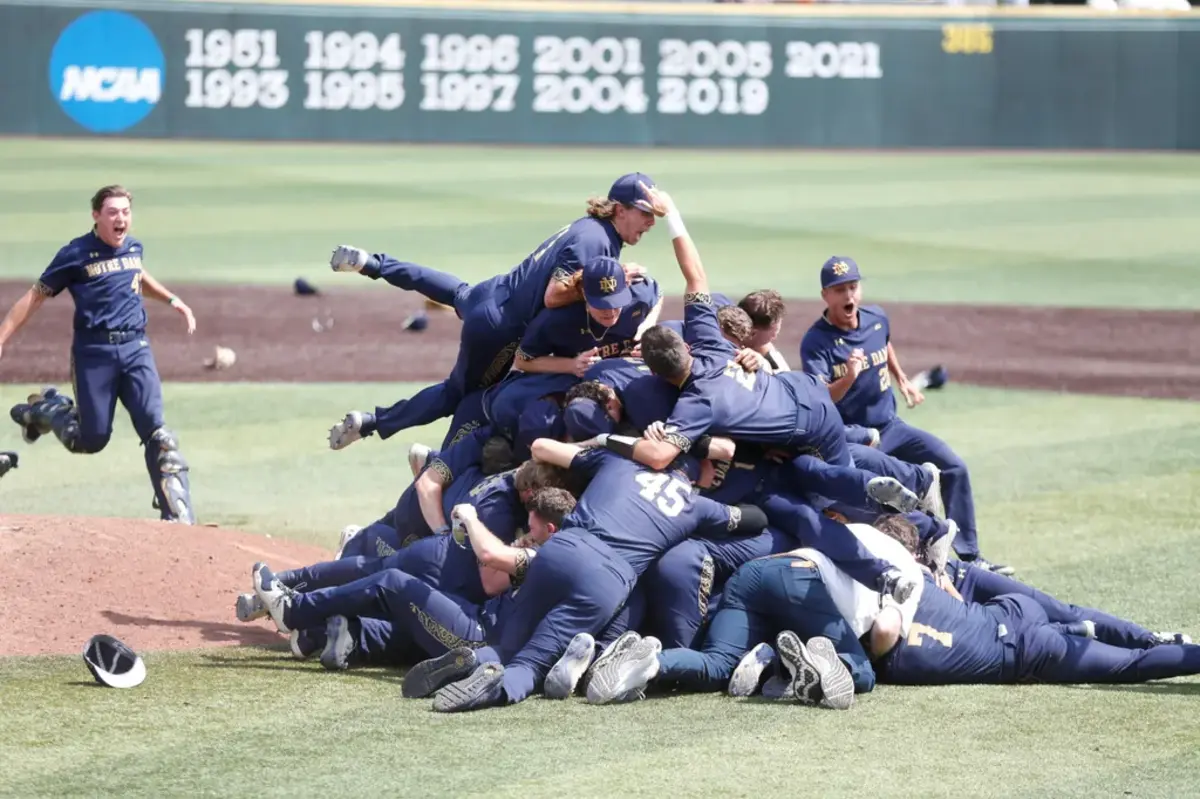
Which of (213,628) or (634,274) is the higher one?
(634,274)

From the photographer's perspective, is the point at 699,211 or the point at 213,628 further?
the point at 699,211

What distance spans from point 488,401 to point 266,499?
3850 millimetres

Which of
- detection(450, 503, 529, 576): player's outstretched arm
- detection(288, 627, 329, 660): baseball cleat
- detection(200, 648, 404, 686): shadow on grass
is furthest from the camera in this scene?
detection(288, 627, 329, 660): baseball cleat

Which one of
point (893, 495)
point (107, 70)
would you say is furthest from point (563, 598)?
point (107, 70)

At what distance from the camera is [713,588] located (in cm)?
842

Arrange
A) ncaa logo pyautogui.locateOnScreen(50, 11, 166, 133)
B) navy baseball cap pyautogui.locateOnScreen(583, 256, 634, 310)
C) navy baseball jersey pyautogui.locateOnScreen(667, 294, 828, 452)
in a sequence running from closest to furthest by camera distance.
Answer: navy baseball jersey pyautogui.locateOnScreen(667, 294, 828, 452) < navy baseball cap pyautogui.locateOnScreen(583, 256, 634, 310) < ncaa logo pyautogui.locateOnScreen(50, 11, 166, 133)

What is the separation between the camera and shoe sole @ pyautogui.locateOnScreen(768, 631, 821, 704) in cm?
774

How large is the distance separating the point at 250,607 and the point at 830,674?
2.79 metres

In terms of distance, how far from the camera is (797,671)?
25.5 ft

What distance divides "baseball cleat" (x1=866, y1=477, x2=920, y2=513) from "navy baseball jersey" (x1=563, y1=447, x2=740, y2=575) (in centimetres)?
66

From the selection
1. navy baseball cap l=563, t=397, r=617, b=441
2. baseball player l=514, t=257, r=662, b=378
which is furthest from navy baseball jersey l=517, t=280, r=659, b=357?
navy baseball cap l=563, t=397, r=617, b=441

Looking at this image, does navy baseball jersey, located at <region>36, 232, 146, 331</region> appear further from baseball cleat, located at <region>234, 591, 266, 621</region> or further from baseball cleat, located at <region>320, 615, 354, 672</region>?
baseball cleat, located at <region>320, 615, 354, 672</region>

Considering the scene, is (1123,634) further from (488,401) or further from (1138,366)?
(1138,366)

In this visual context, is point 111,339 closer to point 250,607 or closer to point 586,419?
point 250,607
